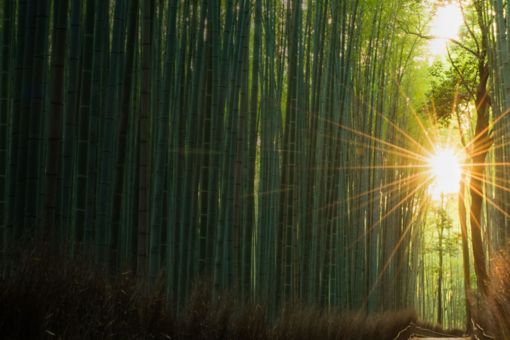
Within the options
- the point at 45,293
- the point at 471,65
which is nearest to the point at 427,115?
the point at 471,65

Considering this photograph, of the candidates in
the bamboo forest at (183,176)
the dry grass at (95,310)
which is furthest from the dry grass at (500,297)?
the dry grass at (95,310)

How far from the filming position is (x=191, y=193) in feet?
16.7

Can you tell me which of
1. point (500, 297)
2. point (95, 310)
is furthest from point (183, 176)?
point (500, 297)

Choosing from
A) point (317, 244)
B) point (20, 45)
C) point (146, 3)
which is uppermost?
point (146, 3)

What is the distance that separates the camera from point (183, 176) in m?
5.23

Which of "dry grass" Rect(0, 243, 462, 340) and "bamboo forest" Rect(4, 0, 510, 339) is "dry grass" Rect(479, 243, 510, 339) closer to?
"bamboo forest" Rect(4, 0, 510, 339)

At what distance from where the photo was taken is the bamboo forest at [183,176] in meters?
3.29

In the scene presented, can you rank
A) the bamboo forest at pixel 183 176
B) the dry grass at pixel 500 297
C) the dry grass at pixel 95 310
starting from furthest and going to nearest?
the dry grass at pixel 500 297 < the bamboo forest at pixel 183 176 < the dry grass at pixel 95 310

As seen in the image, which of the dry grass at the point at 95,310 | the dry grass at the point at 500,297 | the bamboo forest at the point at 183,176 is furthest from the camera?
the dry grass at the point at 500,297

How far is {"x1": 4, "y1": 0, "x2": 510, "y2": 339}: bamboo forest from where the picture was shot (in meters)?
3.29

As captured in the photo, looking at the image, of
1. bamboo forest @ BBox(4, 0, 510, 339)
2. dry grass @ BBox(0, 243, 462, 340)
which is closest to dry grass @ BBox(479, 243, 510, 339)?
bamboo forest @ BBox(4, 0, 510, 339)

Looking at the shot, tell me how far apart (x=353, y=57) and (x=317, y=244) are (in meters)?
2.96

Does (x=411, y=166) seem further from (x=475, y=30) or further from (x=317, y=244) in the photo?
(x=317, y=244)

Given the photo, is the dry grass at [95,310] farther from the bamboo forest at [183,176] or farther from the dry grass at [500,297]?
the dry grass at [500,297]
